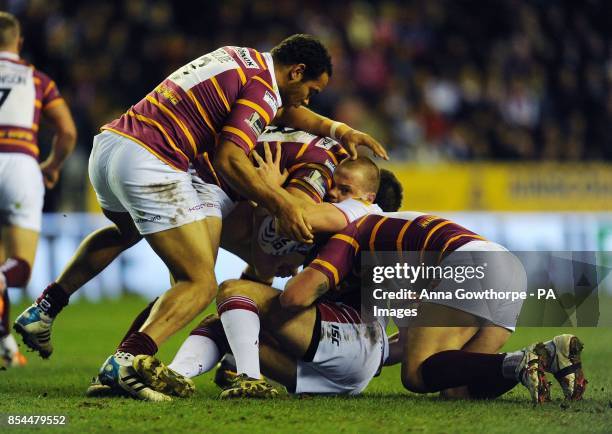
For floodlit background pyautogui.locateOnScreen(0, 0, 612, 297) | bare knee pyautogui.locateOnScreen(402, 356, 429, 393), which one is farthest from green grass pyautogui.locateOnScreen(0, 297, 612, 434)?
floodlit background pyautogui.locateOnScreen(0, 0, 612, 297)

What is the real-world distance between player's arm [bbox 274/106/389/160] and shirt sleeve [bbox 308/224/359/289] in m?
1.14

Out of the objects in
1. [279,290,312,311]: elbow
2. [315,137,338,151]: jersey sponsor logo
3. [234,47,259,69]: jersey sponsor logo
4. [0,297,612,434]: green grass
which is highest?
[234,47,259,69]: jersey sponsor logo

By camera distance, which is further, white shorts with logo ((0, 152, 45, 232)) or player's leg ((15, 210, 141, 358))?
white shorts with logo ((0, 152, 45, 232))

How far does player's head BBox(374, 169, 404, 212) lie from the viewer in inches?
262

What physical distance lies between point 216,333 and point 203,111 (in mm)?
1215

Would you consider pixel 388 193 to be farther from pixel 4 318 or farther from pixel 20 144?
pixel 20 144

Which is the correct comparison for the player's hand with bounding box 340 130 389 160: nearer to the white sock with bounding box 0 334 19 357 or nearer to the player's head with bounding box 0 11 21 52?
the white sock with bounding box 0 334 19 357

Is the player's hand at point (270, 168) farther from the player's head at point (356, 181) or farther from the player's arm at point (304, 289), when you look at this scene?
the player's arm at point (304, 289)

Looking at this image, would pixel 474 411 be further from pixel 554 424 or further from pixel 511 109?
pixel 511 109

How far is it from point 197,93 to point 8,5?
33.9 feet

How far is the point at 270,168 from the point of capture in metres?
6.51

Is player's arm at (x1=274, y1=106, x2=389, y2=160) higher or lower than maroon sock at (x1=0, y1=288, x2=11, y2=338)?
higher

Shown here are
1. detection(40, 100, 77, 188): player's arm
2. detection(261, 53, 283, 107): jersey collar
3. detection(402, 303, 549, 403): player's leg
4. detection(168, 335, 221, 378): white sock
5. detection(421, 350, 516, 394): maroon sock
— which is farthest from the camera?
detection(40, 100, 77, 188): player's arm

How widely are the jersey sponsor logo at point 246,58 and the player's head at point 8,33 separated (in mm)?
2439
